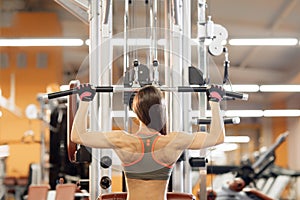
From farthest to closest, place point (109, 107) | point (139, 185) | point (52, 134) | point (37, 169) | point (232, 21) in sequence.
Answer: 1. point (232, 21)
2. point (37, 169)
3. point (52, 134)
4. point (109, 107)
5. point (139, 185)

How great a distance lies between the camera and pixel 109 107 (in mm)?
3488

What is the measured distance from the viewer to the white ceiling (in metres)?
8.24

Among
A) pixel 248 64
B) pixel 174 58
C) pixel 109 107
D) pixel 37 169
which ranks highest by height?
pixel 248 64

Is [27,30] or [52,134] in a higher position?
[27,30]

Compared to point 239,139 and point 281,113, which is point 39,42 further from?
point 239,139

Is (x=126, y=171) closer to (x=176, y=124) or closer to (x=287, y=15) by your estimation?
(x=176, y=124)

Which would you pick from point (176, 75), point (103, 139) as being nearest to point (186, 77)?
point (176, 75)

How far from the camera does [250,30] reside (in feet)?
29.0

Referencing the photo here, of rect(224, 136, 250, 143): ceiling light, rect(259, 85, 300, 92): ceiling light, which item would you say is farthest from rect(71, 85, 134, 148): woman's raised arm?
rect(224, 136, 250, 143): ceiling light

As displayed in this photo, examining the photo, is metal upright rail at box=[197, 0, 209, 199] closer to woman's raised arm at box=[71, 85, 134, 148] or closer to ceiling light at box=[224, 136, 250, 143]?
woman's raised arm at box=[71, 85, 134, 148]

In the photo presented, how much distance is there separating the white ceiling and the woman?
4023 mm

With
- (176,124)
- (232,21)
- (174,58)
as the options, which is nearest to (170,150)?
(176,124)

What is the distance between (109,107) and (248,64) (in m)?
7.43

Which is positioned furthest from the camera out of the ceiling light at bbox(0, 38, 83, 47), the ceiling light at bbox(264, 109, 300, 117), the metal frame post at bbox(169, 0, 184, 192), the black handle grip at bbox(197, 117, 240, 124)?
the ceiling light at bbox(264, 109, 300, 117)
